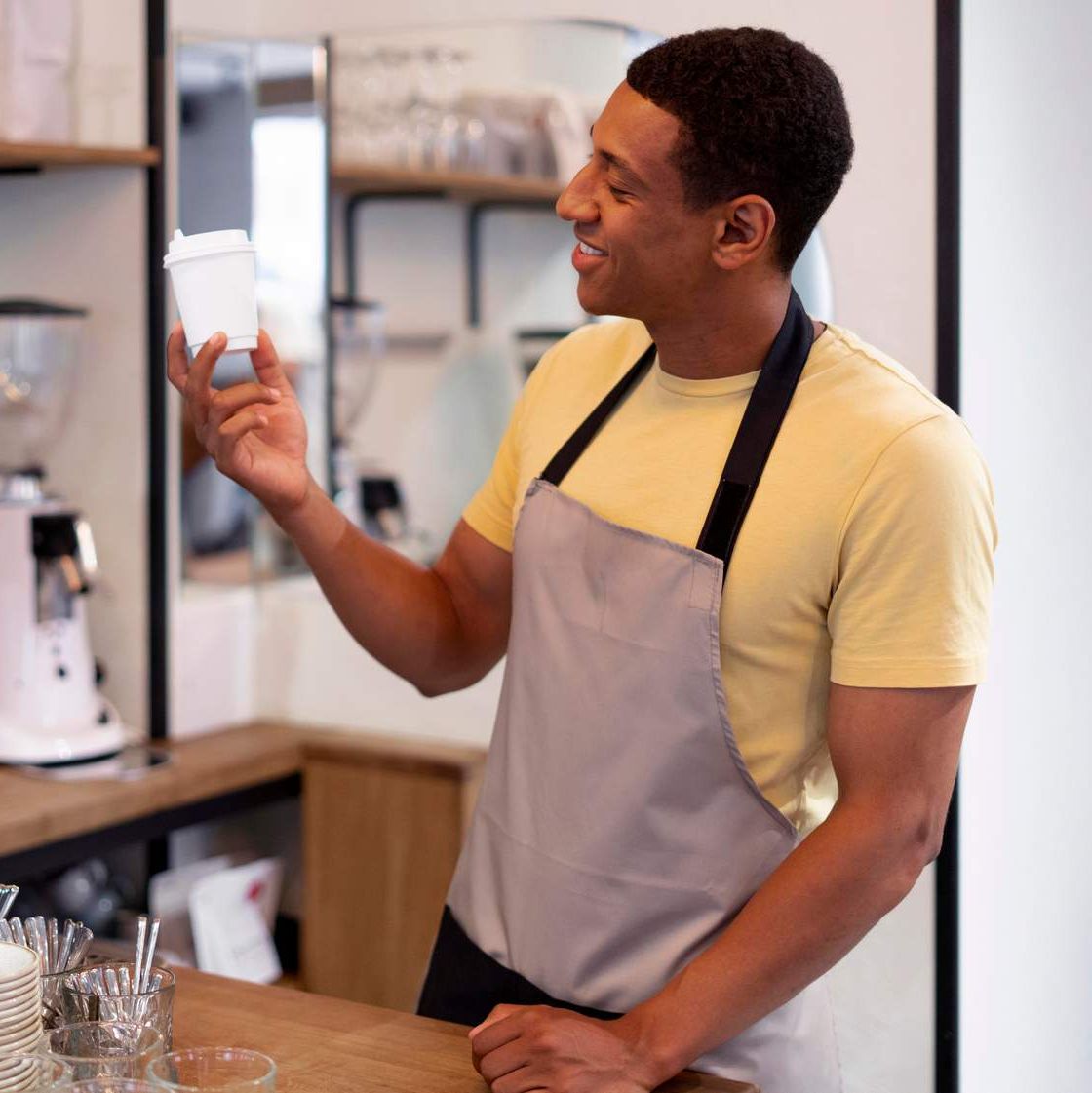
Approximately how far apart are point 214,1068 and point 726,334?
77 centimetres

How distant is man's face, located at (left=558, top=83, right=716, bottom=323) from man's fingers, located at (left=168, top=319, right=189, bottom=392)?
0.36 m

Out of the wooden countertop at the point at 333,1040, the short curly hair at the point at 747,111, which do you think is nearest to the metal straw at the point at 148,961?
the wooden countertop at the point at 333,1040

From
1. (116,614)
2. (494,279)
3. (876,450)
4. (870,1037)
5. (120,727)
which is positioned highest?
(494,279)

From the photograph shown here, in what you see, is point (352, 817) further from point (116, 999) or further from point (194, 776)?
point (116, 999)

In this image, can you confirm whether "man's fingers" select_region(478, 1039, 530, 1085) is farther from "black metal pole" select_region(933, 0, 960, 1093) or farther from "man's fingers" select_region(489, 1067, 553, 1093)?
"black metal pole" select_region(933, 0, 960, 1093)

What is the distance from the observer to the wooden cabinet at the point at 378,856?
2.43m

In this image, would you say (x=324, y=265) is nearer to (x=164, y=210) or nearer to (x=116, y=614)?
(x=164, y=210)

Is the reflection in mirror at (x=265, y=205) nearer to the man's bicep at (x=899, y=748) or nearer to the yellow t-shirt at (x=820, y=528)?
the yellow t-shirt at (x=820, y=528)

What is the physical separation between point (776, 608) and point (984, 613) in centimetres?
17

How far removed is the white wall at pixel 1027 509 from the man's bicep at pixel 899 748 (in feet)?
2.64

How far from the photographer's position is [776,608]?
137 cm

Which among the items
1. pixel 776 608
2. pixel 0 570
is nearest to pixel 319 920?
pixel 0 570

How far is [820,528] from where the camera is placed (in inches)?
52.9

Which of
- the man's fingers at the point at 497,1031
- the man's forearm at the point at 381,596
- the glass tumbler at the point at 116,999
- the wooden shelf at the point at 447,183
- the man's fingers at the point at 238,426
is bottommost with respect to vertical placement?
the man's fingers at the point at 497,1031
